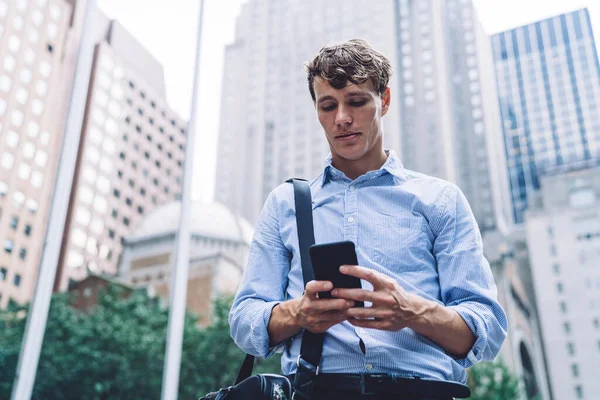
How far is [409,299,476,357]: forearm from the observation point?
1.47 meters

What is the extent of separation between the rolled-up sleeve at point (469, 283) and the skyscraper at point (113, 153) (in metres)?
42.1

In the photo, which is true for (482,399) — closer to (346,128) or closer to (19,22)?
(346,128)

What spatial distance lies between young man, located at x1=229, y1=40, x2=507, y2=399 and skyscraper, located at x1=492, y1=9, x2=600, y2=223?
86.8 meters

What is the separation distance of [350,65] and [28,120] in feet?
123

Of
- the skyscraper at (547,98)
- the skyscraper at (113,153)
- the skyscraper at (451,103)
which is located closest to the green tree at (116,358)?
the skyscraper at (113,153)

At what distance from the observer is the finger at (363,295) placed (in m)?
1.38

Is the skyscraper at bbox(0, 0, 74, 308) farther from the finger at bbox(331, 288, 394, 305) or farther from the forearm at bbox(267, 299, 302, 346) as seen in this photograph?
the finger at bbox(331, 288, 394, 305)

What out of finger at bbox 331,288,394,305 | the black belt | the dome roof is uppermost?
the dome roof

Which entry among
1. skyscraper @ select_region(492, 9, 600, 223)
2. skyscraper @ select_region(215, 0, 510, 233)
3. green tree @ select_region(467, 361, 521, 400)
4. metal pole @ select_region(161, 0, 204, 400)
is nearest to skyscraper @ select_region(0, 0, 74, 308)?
metal pole @ select_region(161, 0, 204, 400)

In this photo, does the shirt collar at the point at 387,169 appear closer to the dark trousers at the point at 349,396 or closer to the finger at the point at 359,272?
the finger at the point at 359,272

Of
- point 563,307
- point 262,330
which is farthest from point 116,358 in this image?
point 563,307

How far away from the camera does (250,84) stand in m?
71.8

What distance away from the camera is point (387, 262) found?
166 cm

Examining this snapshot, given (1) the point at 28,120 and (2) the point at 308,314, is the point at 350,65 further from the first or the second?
(1) the point at 28,120
